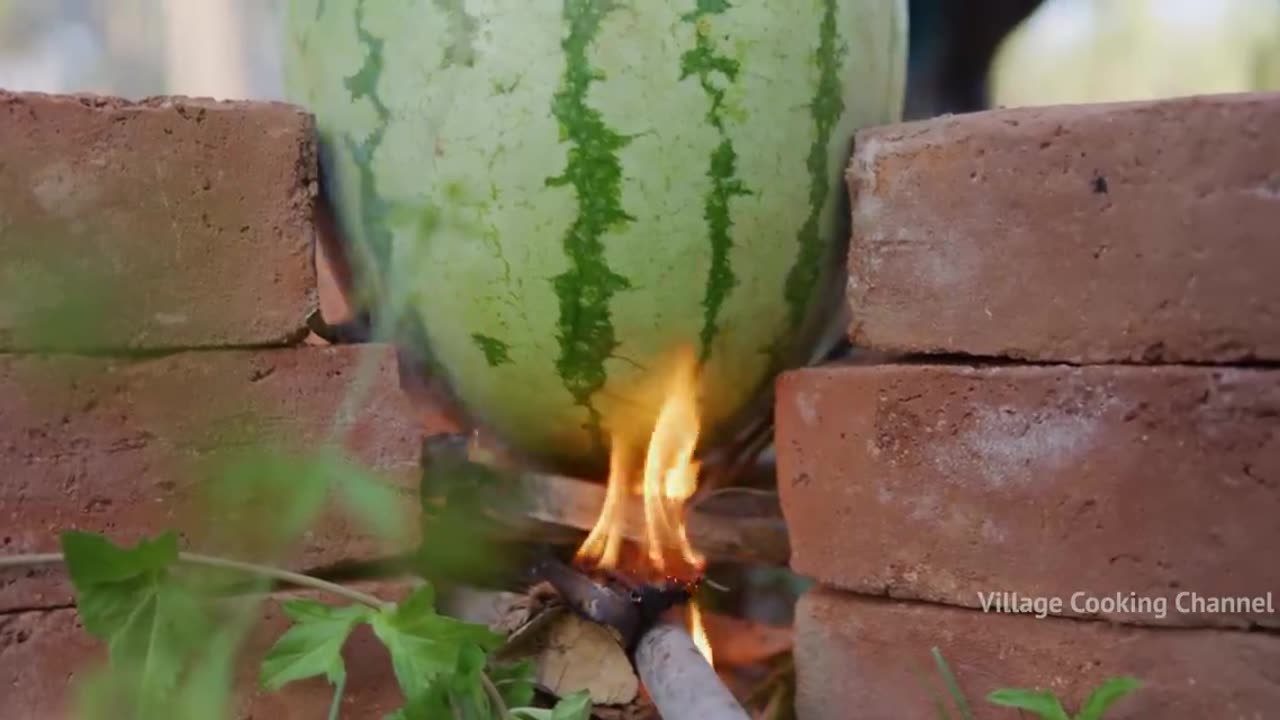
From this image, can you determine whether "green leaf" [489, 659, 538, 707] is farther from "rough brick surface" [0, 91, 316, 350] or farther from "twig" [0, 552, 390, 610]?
"rough brick surface" [0, 91, 316, 350]

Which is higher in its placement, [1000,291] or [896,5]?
[896,5]

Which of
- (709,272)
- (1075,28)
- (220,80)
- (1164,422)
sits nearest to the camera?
(1164,422)

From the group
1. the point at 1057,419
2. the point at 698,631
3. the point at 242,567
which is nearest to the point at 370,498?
the point at 242,567

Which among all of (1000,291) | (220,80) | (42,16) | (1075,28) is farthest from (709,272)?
(42,16)

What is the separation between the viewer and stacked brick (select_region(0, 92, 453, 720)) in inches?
29.2

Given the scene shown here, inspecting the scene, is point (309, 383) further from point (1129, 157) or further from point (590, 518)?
point (1129, 157)

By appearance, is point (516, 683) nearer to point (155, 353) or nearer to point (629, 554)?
point (629, 554)

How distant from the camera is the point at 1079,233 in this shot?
74cm

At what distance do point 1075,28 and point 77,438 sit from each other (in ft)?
3.30

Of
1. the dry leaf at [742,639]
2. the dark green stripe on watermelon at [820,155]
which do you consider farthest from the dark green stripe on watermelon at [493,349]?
the dry leaf at [742,639]

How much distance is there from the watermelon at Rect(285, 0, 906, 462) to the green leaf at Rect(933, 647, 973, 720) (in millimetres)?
252

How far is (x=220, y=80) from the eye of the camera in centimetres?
133

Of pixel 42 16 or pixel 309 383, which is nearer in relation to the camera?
pixel 309 383

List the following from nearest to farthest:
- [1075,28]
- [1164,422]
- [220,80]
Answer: [1164,422]
[1075,28]
[220,80]
